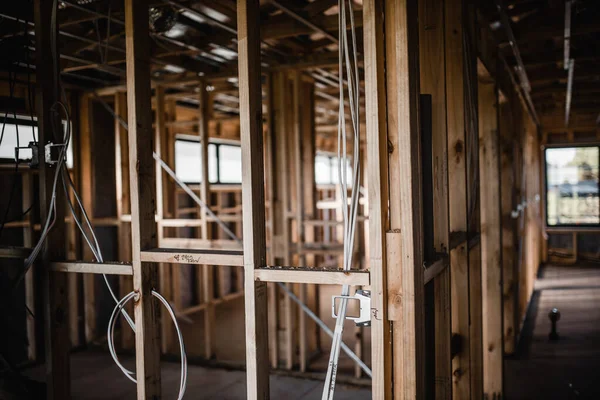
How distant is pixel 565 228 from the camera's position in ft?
31.5

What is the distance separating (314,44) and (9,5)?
287 centimetres

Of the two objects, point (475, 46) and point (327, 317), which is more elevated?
point (475, 46)

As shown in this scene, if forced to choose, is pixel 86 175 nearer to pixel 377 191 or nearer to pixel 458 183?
pixel 458 183

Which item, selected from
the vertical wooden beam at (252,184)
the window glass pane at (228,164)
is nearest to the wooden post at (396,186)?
the vertical wooden beam at (252,184)

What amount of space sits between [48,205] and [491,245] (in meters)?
2.47

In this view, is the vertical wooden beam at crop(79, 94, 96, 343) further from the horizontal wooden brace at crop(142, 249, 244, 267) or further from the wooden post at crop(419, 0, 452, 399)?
the wooden post at crop(419, 0, 452, 399)

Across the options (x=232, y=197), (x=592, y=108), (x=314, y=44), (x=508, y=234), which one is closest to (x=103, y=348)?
(x=232, y=197)

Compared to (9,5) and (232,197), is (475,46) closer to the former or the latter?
(9,5)

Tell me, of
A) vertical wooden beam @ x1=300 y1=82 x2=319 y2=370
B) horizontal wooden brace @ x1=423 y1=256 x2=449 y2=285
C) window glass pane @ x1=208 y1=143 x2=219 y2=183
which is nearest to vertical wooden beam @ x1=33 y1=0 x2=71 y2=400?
horizontal wooden brace @ x1=423 y1=256 x2=449 y2=285

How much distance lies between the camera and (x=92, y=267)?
1.72 metres

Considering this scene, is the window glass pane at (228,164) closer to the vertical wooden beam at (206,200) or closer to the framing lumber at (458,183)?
the vertical wooden beam at (206,200)

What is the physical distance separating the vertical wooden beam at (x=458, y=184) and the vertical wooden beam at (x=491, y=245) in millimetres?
921

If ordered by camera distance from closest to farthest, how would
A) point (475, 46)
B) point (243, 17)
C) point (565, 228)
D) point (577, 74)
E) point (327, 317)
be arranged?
point (243, 17), point (475, 46), point (577, 74), point (327, 317), point (565, 228)

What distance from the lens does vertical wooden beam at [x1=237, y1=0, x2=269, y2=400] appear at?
1497 mm
